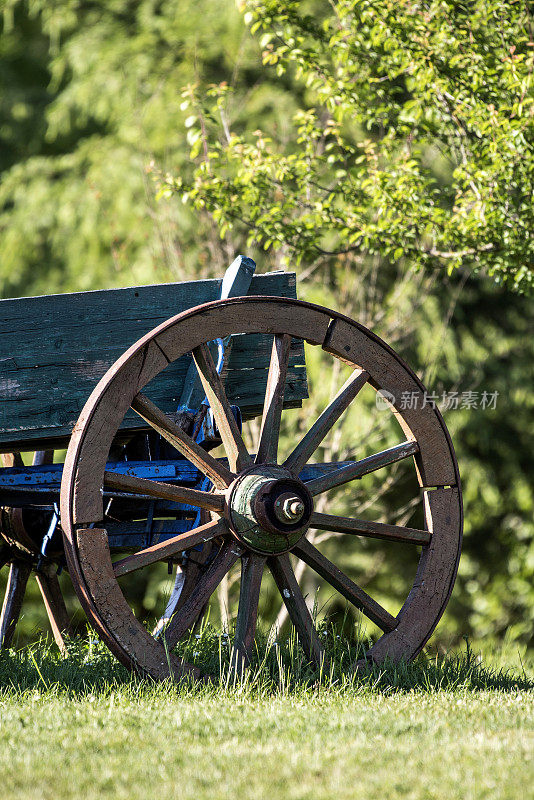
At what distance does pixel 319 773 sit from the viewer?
8.18 feet

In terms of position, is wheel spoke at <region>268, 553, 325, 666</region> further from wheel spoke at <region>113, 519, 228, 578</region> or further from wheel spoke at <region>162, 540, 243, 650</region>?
wheel spoke at <region>113, 519, 228, 578</region>

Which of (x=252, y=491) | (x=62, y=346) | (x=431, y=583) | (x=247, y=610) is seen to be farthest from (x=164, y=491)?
(x=431, y=583)

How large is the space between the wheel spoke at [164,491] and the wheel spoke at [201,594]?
0.57ft

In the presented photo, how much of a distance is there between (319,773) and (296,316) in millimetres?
1765

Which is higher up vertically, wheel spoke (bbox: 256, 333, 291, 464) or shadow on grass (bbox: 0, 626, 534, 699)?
wheel spoke (bbox: 256, 333, 291, 464)

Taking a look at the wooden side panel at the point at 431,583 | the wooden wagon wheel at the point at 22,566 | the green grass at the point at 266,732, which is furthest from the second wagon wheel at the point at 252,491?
the wooden wagon wheel at the point at 22,566

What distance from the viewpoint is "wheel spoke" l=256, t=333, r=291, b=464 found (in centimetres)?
362

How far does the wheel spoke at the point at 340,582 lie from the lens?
3662 millimetres

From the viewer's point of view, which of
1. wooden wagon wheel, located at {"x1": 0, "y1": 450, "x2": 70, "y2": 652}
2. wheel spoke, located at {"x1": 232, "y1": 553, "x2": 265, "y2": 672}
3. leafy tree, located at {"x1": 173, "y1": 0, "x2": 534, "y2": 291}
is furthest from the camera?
leafy tree, located at {"x1": 173, "y1": 0, "x2": 534, "y2": 291}

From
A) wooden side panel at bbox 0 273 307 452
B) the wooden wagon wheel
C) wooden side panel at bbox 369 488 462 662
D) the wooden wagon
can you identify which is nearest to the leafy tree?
the wooden wagon

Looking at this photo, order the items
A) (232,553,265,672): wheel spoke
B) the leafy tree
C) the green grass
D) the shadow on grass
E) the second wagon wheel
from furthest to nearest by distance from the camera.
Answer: the leafy tree
(232,553,265,672): wheel spoke
the shadow on grass
the second wagon wheel
the green grass

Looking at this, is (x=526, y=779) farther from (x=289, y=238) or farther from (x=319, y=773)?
(x=289, y=238)

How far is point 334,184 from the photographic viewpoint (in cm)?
706

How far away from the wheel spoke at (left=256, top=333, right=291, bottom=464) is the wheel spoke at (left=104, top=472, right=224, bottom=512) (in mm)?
278
